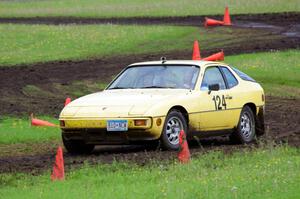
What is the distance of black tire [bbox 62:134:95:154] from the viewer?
15.8 meters

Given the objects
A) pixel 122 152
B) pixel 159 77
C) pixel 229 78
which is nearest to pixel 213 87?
pixel 159 77

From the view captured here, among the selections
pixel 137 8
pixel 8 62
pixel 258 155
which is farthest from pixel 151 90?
pixel 137 8

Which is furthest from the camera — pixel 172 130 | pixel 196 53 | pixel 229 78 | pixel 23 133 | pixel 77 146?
pixel 196 53

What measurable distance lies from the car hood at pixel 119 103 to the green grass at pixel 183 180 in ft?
3.93

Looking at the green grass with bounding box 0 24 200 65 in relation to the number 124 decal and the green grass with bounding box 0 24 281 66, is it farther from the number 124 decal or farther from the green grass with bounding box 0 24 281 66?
the number 124 decal

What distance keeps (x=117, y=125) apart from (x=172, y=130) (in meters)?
0.88

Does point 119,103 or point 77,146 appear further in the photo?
point 77,146

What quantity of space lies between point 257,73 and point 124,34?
41.1 feet

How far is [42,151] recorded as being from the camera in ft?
53.9

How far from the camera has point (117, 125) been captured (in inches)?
598

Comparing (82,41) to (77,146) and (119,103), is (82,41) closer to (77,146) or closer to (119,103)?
(77,146)

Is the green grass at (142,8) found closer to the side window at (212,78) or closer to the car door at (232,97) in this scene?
the car door at (232,97)

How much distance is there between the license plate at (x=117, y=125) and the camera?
15.1 m

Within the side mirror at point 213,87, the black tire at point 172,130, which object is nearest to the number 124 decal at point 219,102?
the side mirror at point 213,87
